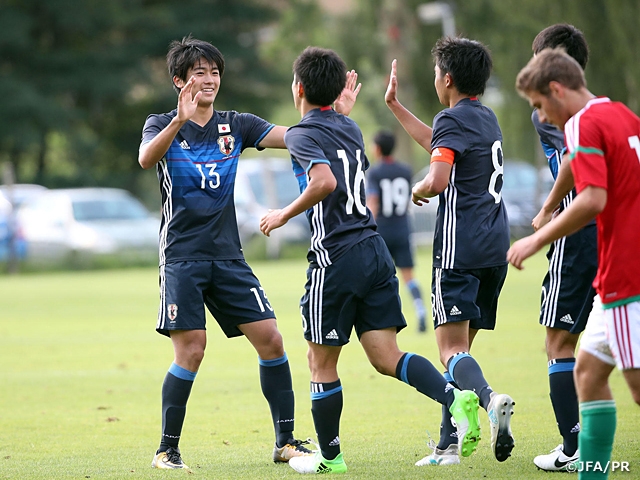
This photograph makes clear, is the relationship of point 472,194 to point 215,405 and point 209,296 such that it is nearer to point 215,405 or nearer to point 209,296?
point 209,296

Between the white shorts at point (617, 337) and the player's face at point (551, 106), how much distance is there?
2.74 feet

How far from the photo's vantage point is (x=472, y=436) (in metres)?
4.93

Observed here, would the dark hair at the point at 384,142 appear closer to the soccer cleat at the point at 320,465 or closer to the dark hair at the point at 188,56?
the dark hair at the point at 188,56

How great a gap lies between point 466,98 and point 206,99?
1.53 metres

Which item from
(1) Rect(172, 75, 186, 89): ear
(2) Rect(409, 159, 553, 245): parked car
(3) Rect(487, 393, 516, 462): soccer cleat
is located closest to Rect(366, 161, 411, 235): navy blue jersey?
(1) Rect(172, 75, 186, 89): ear

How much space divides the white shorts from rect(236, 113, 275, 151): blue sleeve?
2541 mm

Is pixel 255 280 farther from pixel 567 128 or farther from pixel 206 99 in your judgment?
pixel 567 128

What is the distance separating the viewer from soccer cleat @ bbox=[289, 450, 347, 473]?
541 centimetres

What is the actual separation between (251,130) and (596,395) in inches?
109

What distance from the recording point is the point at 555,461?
535 cm

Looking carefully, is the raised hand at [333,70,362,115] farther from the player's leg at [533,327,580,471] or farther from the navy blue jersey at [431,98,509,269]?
the player's leg at [533,327,580,471]

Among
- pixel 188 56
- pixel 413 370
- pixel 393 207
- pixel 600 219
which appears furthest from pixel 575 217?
pixel 393 207

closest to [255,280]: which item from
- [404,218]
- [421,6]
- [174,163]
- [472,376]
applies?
[174,163]

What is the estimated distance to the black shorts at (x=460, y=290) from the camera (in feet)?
17.9
